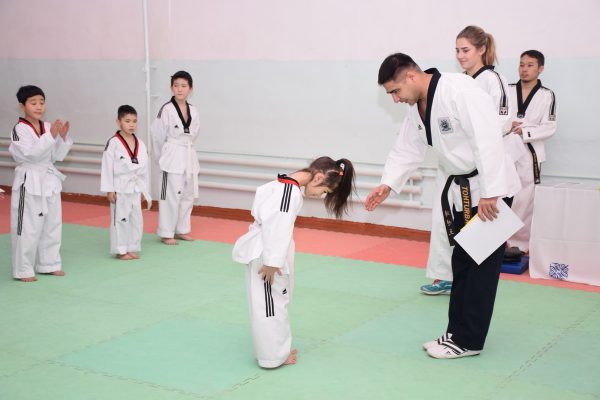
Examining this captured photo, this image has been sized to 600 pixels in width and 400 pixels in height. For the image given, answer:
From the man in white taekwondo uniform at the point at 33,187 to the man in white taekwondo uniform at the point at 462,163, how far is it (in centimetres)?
245

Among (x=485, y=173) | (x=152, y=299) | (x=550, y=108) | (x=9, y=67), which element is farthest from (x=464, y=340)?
(x=9, y=67)

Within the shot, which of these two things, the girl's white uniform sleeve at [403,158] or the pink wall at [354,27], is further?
the pink wall at [354,27]

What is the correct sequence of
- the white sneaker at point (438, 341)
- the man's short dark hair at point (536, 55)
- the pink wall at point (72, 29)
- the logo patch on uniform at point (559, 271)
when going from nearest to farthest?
the white sneaker at point (438, 341), the logo patch on uniform at point (559, 271), the man's short dark hair at point (536, 55), the pink wall at point (72, 29)

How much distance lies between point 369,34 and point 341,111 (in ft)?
2.42

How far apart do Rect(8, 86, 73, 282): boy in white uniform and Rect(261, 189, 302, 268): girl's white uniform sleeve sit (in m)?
2.28

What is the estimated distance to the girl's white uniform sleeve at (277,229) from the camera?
3.42 meters

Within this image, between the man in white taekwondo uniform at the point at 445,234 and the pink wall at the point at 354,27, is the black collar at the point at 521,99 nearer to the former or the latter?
the pink wall at the point at 354,27

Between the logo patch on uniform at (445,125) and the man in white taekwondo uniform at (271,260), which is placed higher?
the logo patch on uniform at (445,125)

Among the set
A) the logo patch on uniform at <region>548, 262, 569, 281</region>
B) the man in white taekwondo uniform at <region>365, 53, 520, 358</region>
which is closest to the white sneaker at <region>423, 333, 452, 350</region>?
the man in white taekwondo uniform at <region>365, 53, 520, 358</region>

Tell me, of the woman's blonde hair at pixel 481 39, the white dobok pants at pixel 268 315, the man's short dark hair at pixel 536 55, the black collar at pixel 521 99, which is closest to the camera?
the white dobok pants at pixel 268 315

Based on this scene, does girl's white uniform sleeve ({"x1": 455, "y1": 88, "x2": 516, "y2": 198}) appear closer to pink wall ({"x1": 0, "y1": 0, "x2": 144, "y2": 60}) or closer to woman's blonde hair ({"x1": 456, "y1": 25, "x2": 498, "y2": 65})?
A: woman's blonde hair ({"x1": 456, "y1": 25, "x2": 498, "y2": 65})

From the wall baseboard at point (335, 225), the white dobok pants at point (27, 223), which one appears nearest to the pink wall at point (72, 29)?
the wall baseboard at point (335, 225)

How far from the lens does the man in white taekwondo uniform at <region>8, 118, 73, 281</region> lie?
514cm

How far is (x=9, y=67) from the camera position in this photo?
9094 mm
